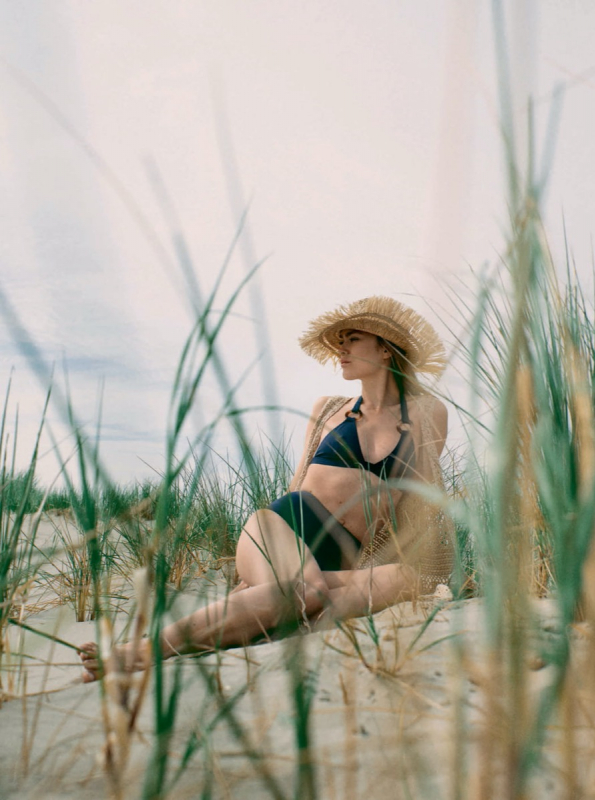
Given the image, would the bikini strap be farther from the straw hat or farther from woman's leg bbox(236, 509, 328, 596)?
woman's leg bbox(236, 509, 328, 596)

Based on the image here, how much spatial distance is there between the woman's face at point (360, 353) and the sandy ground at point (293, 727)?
1752 mm

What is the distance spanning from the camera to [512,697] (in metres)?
0.50

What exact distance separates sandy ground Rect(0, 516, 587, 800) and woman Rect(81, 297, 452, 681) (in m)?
0.84

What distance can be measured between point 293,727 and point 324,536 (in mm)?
1987

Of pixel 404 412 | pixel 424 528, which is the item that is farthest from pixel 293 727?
pixel 404 412

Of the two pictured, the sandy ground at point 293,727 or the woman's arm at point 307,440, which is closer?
the sandy ground at point 293,727

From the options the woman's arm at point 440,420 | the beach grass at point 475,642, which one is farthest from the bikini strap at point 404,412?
the beach grass at point 475,642

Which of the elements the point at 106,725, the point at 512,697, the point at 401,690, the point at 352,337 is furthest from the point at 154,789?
the point at 352,337

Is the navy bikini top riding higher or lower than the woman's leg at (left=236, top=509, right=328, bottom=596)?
higher

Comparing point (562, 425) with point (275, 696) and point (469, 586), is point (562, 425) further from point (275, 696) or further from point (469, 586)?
point (469, 586)

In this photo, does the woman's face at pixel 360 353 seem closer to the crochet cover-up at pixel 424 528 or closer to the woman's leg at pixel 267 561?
the crochet cover-up at pixel 424 528

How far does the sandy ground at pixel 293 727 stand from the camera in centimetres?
79

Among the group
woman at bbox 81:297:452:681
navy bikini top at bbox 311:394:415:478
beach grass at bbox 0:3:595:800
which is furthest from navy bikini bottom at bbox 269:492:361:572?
beach grass at bbox 0:3:595:800

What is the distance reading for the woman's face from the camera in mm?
3072
